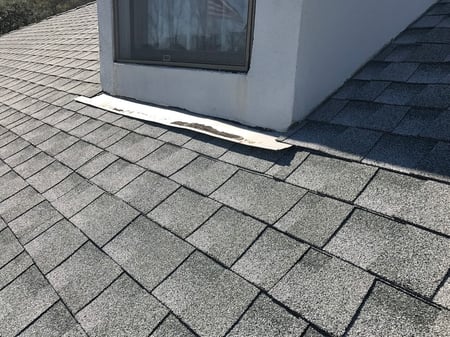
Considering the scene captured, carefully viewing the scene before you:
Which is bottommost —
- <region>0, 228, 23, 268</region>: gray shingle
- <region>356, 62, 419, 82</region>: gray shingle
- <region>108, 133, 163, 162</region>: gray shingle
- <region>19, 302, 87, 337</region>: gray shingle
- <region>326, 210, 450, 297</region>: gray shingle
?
<region>0, 228, 23, 268</region>: gray shingle

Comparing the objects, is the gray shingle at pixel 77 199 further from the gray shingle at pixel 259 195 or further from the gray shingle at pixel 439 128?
the gray shingle at pixel 439 128

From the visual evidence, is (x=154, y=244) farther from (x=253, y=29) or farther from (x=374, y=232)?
(x=253, y=29)

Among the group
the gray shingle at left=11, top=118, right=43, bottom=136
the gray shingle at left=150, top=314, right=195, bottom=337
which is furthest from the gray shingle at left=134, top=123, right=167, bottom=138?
the gray shingle at left=150, top=314, right=195, bottom=337

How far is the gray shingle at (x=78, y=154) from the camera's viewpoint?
3.09 metres

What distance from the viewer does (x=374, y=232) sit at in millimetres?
1617

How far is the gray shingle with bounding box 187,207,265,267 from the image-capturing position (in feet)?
5.83

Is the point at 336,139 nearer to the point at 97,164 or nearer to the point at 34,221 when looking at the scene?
the point at 97,164

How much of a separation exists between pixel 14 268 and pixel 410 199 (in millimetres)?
2257

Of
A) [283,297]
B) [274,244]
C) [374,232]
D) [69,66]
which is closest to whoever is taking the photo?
[283,297]

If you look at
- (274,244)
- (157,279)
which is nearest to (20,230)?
(157,279)

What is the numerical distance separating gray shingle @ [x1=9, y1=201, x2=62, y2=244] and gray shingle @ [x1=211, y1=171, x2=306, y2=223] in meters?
1.19

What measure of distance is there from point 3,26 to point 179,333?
83.1ft

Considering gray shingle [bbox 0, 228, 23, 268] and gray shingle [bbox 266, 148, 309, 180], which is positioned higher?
gray shingle [bbox 266, 148, 309, 180]

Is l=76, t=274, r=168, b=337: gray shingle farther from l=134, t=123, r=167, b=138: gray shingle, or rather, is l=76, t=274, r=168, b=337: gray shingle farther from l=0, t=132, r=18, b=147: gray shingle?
l=0, t=132, r=18, b=147: gray shingle
